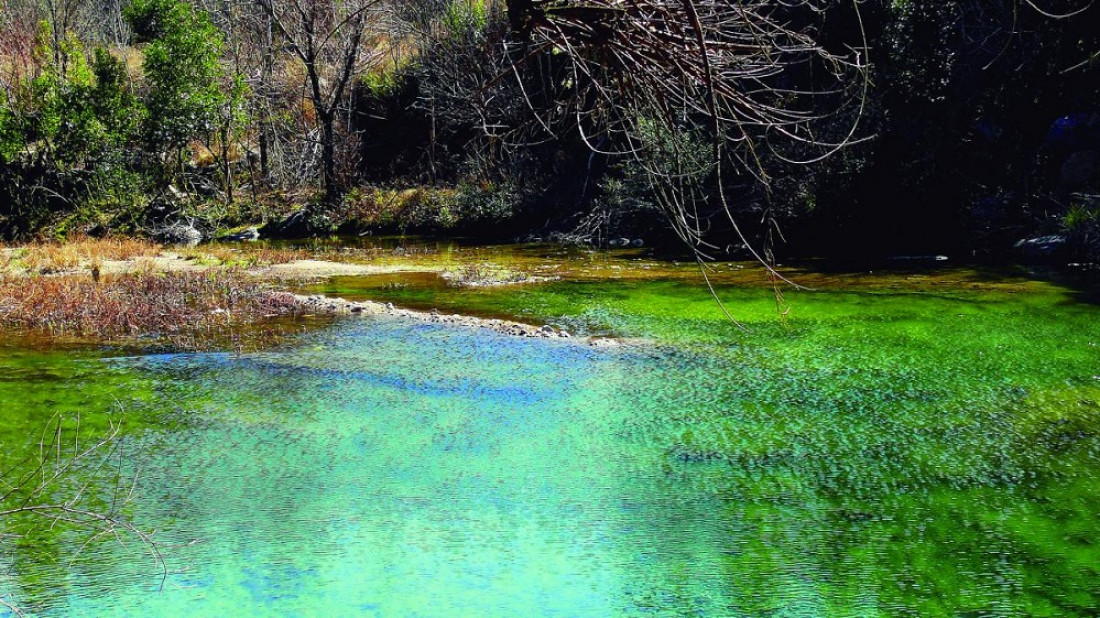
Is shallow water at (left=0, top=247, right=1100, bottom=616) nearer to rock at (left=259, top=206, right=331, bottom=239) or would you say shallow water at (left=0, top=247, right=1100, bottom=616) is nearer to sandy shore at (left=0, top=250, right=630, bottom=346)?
sandy shore at (left=0, top=250, right=630, bottom=346)

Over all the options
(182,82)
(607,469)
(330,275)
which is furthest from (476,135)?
(607,469)

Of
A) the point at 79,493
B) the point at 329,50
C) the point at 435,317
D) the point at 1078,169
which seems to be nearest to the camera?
the point at 79,493

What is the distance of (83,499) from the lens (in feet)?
17.7

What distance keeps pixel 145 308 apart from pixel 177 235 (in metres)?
9.63

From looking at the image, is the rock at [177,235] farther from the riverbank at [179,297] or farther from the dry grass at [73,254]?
the riverbank at [179,297]

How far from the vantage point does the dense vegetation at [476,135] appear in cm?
1419

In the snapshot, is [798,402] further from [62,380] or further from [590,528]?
[62,380]

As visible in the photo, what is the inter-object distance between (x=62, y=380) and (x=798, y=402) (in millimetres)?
5633

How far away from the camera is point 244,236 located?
20234mm

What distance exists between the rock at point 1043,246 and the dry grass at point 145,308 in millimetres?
9229

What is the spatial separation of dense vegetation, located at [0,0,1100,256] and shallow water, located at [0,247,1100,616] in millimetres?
1589

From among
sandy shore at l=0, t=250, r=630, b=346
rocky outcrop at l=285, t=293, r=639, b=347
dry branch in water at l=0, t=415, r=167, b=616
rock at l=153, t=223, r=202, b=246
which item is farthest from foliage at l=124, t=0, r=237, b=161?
dry branch in water at l=0, t=415, r=167, b=616

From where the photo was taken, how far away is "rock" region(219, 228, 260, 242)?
789 inches

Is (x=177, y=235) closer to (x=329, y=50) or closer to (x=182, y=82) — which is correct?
(x=182, y=82)
